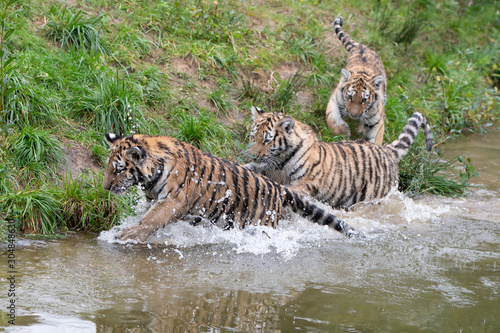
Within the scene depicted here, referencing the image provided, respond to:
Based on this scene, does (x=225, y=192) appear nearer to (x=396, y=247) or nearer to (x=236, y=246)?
(x=236, y=246)

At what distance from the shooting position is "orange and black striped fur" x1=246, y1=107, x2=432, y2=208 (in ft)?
20.1

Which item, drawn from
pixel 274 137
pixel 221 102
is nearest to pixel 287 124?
pixel 274 137

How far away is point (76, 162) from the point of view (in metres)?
5.70

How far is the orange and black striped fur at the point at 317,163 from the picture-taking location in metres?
6.12

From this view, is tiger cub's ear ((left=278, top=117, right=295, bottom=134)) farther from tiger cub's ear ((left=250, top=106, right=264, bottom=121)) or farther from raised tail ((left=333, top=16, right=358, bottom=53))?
raised tail ((left=333, top=16, right=358, bottom=53))

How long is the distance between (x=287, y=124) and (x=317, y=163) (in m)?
0.57

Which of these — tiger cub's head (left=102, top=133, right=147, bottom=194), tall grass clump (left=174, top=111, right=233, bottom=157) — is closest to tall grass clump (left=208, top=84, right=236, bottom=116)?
tall grass clump (left=174, top=111, right=233, bottom=157)

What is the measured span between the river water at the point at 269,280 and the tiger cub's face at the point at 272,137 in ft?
3.48

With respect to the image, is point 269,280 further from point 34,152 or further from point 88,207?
point 34,152

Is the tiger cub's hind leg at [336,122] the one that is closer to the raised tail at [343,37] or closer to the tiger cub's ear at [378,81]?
the tiger cub's ear at [378,81]

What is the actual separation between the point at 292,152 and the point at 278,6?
14.1 feet

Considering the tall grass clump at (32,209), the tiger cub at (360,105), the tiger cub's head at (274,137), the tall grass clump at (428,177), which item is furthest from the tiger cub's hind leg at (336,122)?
the tall grass clump at (32,209)

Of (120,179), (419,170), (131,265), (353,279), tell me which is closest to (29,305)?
(131,265)

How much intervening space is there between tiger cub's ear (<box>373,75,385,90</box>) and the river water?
2.43 metres
